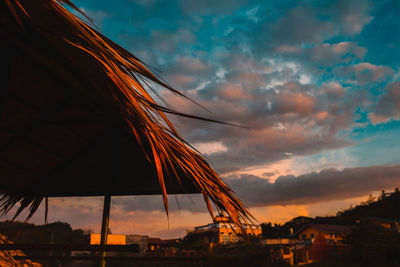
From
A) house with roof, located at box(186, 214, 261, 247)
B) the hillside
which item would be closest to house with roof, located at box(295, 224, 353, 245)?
the hillside

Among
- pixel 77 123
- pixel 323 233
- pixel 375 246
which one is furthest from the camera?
pixel 323 233

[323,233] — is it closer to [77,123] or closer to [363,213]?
[363,213]

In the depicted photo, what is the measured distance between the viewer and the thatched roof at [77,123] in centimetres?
168

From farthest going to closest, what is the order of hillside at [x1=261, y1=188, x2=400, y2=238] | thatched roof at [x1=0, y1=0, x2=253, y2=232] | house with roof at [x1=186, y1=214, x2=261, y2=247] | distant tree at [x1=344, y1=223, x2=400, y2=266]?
hillside at [x1=261, y1=188, x2=400, y2=238] → house with roof at [x1=186, y1=214, x2=261, y2=247] → distant tree at [x1=344, y1=223, x2=400, y2=266] → thatched roof at [x1=0, y1=0, x2=253, y2=232]

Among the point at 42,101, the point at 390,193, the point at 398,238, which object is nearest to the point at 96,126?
the point at 42,101

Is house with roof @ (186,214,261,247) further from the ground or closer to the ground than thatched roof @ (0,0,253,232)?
closer to the ground

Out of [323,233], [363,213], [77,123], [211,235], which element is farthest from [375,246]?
[363,213]

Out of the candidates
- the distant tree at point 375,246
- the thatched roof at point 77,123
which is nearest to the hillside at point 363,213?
the distant tree at point 375,246

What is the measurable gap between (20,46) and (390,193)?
6525 cm

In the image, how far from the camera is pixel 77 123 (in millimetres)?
3342

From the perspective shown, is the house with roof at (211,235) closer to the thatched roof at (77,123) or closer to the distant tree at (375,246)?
the distant tree at (375,246)

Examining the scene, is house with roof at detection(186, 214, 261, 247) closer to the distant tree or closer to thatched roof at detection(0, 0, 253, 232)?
the distant tree

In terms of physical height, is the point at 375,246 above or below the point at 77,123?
below

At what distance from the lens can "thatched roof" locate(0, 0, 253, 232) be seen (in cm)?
168
